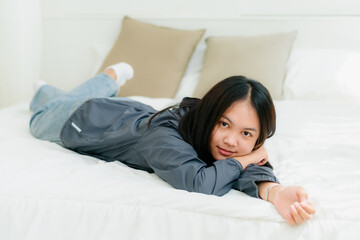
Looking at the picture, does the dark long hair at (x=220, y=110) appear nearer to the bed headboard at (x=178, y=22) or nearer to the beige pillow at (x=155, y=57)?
the beige pillow at (x=155, y=57)

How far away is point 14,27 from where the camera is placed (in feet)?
8.79

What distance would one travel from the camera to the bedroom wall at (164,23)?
2389mm

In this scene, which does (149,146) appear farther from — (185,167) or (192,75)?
(192,75)

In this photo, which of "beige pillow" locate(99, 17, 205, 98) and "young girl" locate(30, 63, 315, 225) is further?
"beige pillow" locate(99, 17, 205, 98)

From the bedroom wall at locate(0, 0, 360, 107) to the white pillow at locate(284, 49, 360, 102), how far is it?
30 cm

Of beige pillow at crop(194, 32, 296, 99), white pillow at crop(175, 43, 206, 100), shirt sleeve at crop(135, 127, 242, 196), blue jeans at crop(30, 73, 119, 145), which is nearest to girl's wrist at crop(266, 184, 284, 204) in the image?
shirt sleeve at crop(135, 127, 242, 196)

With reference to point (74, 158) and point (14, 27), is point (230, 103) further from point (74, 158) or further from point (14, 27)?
point (14, 27)

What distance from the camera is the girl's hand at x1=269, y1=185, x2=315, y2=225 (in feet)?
2.76

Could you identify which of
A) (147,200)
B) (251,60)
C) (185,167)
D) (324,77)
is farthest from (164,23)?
(147,200)

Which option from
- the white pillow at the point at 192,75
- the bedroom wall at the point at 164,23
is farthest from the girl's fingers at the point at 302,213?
the bedroom wall at the point at 164,23

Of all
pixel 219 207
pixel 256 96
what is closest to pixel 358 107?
pixel 256 96

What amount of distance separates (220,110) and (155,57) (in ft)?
4.39

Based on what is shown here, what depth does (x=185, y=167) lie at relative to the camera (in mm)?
1022

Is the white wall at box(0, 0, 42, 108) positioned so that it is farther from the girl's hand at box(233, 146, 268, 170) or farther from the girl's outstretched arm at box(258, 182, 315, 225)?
the girl's outstretched arm at box(258, 182, 315, 225)
